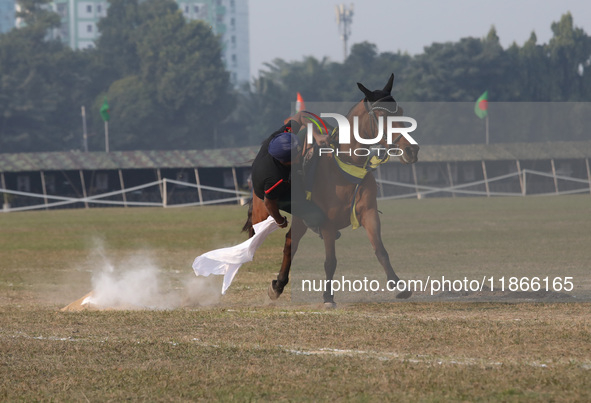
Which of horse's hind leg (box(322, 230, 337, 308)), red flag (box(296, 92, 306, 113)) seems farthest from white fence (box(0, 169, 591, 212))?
horse's hind leg (box(322, 230, 337, 308))

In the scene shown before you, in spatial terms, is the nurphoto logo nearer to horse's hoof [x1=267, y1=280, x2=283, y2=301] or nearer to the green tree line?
horse's hoof [x1=267, y1=280, x2=283, y2=301]

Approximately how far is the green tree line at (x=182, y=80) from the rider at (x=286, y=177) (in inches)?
2974

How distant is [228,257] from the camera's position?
40.1ft

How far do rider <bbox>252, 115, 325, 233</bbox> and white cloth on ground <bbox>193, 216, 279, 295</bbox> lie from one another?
490 millimetres

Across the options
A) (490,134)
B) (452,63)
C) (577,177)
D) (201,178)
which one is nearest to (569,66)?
(452,63)

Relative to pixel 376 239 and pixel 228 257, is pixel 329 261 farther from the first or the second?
pixel 228 257

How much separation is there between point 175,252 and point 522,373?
1742cm

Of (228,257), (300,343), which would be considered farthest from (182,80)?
(300,343)

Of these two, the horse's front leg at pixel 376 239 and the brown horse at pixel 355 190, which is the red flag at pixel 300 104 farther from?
the horse's front leg at pixel 376 239

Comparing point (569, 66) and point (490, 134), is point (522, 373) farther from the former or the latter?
point (569, 66)

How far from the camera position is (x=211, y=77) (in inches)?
4213

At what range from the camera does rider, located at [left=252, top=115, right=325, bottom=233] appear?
11.5 meters

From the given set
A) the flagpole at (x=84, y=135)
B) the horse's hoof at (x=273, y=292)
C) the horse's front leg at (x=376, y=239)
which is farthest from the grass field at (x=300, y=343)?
the flagpole at (x=84, y=135)

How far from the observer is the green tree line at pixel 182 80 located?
9325 cm
